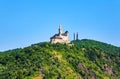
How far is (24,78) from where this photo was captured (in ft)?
622

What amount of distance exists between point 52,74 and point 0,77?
978 inches

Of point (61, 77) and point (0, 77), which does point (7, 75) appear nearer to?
point (0, 77)

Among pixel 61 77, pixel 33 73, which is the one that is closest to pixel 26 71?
pixel 33 73

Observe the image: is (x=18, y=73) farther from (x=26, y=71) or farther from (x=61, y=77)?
(x=61, y=77)

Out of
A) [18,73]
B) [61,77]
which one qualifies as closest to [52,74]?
[61,77]

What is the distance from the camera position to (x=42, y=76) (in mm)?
196250

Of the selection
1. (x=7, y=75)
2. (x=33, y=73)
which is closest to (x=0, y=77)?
(x=7, y=75)

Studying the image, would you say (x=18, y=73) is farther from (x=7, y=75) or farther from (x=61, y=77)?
(x=61, y=77)

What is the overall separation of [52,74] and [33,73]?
9290mm

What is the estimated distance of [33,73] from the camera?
19600 cm

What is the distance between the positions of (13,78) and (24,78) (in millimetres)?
5113

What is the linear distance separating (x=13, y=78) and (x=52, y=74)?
2038 cm

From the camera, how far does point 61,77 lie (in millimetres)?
199000

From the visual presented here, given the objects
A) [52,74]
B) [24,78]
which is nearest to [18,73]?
[24,78]
